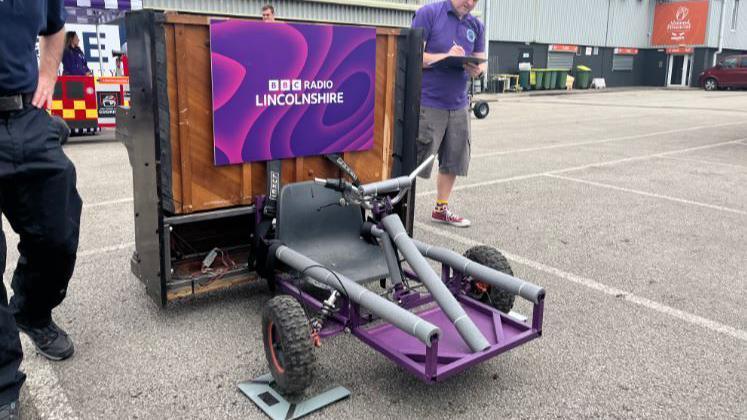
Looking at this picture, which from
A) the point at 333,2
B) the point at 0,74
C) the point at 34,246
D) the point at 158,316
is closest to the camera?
the point at 0,74

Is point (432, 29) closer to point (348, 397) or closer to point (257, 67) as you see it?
point (257, 67)

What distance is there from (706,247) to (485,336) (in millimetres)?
3103

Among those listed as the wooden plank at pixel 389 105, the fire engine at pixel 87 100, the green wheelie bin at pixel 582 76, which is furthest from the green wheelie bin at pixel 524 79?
the wooden plank at pixel 389 105

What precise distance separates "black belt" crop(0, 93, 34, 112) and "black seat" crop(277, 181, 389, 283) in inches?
56.4

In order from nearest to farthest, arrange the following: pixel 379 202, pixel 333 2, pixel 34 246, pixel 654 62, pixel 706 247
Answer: pixel 34 246 < pixel 379 202 < pixel 706 247 < pixel 333 2 < pixel 654 62

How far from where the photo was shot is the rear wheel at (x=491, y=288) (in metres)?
3.30

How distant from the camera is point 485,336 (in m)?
2.88

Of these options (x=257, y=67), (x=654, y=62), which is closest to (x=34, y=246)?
(x=257, y=67)

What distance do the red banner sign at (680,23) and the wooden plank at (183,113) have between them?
131 feet

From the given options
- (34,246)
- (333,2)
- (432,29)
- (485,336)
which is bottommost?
(485,336)

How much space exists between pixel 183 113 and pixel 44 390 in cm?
148

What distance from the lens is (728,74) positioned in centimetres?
3120

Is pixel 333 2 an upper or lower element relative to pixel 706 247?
upper

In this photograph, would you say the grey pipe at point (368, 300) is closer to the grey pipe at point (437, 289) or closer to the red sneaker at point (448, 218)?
the grey pipe at point (437, 289)
